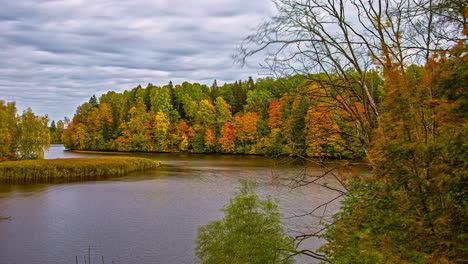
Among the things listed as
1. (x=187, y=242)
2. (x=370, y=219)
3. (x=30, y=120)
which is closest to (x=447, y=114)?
(x=370, y=219)

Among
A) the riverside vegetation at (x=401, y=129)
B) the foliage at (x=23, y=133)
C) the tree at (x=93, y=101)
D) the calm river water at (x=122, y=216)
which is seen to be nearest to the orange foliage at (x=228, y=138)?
the foliage at (x=23, y=133)

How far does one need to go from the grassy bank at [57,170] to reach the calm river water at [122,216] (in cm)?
300

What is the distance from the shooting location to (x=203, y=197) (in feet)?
60.4

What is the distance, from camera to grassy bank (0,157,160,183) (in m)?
24.7

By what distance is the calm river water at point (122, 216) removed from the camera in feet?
34.1

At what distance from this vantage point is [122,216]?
14828mm

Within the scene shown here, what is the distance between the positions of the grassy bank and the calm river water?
3.00 m

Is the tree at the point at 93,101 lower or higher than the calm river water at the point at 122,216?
higher

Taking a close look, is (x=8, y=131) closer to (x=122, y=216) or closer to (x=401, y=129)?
(x=122, y=216)

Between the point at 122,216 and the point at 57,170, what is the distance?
48.9 ft

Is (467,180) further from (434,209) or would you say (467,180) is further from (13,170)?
(13,170)

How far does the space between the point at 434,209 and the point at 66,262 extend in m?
9.46

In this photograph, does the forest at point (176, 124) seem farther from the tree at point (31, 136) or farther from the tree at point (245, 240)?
the tree at point (245, 240)

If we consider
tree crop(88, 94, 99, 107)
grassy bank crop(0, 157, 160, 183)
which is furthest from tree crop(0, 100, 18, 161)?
tree crop(88, 94, 99, 107)
